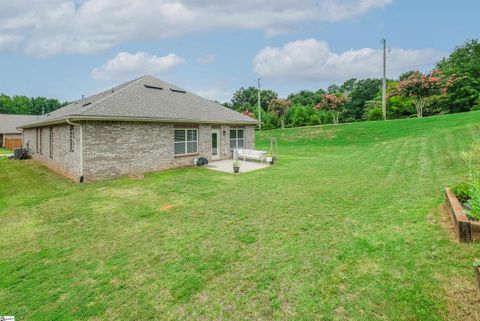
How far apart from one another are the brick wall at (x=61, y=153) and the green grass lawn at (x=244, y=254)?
2.92 metres

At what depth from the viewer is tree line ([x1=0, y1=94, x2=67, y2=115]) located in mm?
64312

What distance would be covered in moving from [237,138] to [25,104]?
76825 millimetres

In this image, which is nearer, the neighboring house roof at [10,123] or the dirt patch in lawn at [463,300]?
the dirt patch in lawn at [463,300]

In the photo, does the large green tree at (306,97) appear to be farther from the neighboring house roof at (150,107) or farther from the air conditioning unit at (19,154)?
the air conditioning unit at (19,154)

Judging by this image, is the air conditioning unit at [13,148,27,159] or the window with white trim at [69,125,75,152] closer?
the window with white trim at [69,125,75,152]

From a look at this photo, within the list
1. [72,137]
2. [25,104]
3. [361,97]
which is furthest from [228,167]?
[25,104]

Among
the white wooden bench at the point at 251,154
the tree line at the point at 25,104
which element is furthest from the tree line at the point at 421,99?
the tree line at the point at 25,104

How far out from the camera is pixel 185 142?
48.3ft

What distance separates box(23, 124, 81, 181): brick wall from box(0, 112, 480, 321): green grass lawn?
2.92 metres

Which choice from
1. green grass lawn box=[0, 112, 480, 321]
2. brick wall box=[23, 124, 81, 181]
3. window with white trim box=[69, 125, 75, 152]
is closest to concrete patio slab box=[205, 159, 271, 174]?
green grass lawn box=[0, 112, 480, 321]

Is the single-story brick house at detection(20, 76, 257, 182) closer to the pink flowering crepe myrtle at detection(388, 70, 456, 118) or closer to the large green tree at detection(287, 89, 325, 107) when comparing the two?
the pink flowering crepe myrtle at detection(388, 70, 456, 118)

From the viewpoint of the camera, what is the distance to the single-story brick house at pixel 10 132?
3281 cm

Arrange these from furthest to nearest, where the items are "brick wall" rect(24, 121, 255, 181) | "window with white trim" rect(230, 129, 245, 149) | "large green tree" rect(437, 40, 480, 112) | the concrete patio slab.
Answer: "large green tree" rect(437, 40, 480, 112)
"window with white trim" rect(230, 129, 245, 149)
the concrete patio slab
"brick wall" rect(24, 121, 255, 181)

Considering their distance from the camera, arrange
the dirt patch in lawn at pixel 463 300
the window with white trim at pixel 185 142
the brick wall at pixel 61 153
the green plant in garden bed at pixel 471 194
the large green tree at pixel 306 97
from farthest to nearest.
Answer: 1. the large green tree at pixel 306 97
2. the window with white trim at pixel 185 142
3. the brick wall at pixel 61 153
4. the green plant in garden bed at pixel 471 194
5. the dirt patch in lawn at pixel 463 300
